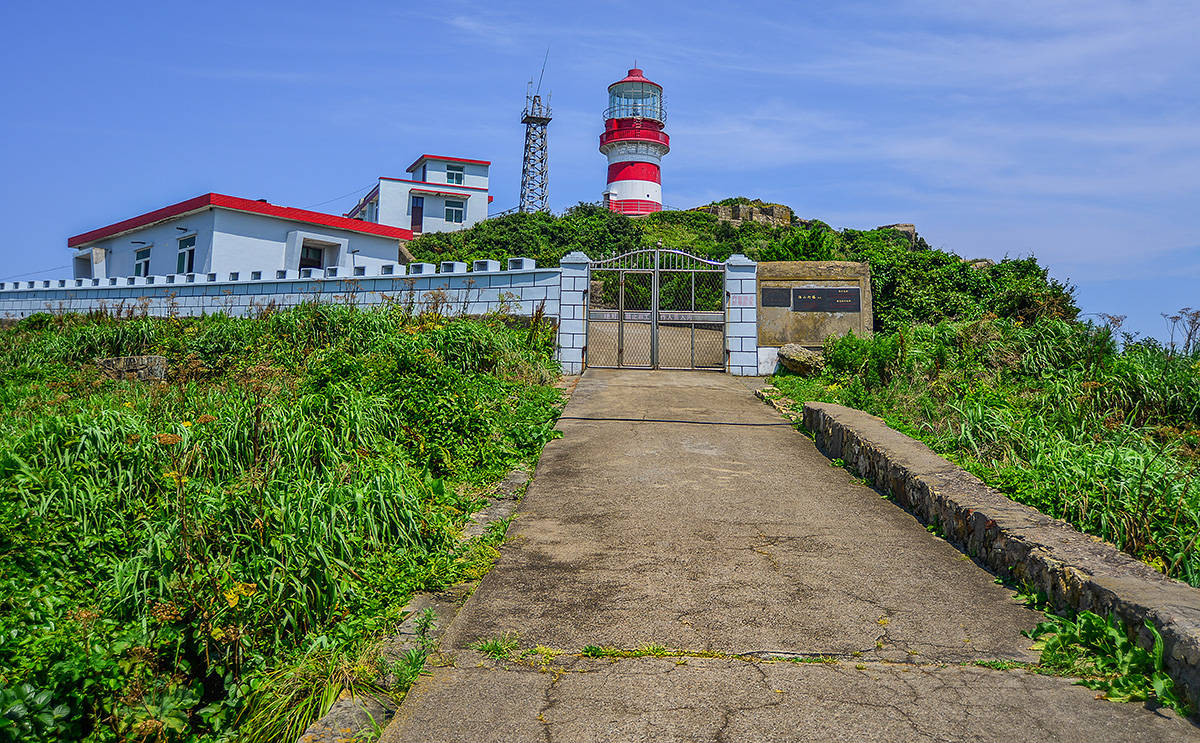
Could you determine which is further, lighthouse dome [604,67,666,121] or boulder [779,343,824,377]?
lighthouse dome [604,67,666,121]

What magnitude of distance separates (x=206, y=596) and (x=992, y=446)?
6.21 m

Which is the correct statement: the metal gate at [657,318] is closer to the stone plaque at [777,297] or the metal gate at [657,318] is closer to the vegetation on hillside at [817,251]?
the stone plaque at [777,297]

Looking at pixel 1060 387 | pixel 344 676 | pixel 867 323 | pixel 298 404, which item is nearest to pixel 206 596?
pixel 344 676

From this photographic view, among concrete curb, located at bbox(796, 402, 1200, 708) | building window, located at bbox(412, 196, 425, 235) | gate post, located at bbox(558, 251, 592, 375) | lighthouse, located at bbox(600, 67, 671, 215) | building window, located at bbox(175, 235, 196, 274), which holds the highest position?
lighthouse, located at bbox(600, 67, 671, 215)

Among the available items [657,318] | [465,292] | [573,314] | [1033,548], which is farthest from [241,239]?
[1033,548]

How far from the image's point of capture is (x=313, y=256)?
26.8 metres

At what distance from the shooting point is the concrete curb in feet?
11.1

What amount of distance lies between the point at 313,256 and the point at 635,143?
2303cm

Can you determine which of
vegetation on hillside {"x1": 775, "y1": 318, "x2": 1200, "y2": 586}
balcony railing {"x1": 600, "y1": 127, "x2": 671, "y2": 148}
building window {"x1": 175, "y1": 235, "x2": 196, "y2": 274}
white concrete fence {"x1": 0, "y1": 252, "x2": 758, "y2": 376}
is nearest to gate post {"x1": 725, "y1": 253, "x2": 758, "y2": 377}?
white concrete fence {"x1": 0, "y1": 252, "x2": 758, "y2": 376}

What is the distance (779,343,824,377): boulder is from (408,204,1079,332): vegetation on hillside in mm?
2297

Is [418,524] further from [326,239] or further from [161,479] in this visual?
[326,239]

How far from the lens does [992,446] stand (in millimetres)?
7199

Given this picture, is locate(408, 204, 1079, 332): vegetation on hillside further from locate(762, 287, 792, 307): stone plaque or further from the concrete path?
the concrete path

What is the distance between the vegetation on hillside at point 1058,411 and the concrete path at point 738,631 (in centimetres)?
99
